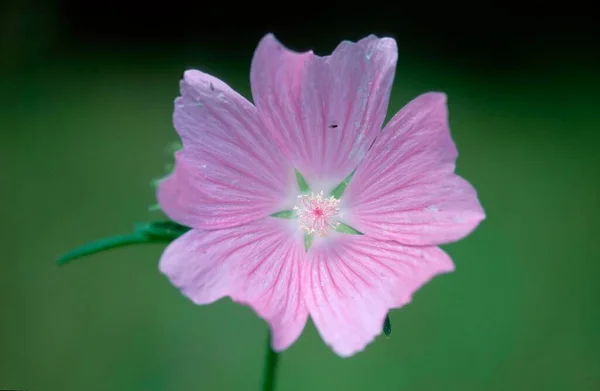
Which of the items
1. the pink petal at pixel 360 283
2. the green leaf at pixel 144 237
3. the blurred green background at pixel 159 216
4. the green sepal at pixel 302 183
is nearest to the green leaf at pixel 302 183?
the green sepal at pixel 302 183

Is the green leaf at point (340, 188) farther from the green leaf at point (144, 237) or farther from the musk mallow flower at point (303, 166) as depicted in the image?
the green leaf at point (144, 237)

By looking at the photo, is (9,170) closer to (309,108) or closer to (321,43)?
(321,43)

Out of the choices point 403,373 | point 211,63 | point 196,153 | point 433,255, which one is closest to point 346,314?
point 433,255

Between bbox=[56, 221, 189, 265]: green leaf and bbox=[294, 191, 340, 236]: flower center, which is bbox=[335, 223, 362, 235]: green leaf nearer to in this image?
bbox=[294, 191, 340, 236]: flower center

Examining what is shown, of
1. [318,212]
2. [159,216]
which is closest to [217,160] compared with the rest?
[318,212]

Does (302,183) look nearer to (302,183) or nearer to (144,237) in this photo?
(302,183)

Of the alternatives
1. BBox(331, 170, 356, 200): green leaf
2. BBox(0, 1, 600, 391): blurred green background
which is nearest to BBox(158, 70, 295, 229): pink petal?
BBox(331, 170, 356, 200): green leaf
